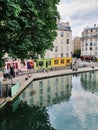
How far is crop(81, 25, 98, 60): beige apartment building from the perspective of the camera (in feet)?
262

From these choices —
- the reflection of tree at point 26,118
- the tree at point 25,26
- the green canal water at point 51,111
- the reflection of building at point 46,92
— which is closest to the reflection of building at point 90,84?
the green canal water at point 51,111

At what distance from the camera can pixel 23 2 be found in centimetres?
1231

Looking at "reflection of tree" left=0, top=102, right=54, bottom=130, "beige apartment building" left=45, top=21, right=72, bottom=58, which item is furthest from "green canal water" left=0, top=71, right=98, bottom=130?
"beige apartment building" left=45, top=21, right=72, bottom=58

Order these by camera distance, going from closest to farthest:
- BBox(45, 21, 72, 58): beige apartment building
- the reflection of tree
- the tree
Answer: the tree, the reflection of tree, BBox(45, 21, 72, 58): beige apartment building

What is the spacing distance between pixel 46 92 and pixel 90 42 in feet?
196

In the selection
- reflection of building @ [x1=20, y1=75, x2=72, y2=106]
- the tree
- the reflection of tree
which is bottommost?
the reflection of tree

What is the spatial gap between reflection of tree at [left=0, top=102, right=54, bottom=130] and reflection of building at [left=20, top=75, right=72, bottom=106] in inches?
91.0

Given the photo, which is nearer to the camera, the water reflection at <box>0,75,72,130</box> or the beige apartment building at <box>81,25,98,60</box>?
the water reflection at <box>0,75,72,130</box>

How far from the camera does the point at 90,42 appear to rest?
268 ft

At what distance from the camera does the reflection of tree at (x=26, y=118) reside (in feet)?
49.6

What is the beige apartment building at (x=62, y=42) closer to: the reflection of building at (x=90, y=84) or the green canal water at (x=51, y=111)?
the reflection of building at (x=90, y=84)

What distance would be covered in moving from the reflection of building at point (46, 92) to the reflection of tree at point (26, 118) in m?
2.31

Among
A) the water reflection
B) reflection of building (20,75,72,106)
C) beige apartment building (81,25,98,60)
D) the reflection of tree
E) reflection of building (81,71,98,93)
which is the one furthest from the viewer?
beige apartment building (81,25,98,60)

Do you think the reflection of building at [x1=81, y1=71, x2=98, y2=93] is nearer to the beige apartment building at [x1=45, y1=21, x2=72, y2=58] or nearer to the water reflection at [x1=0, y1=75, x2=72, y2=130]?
the water reflection at [x1=0, y1=75, x2=72, y2=130]
